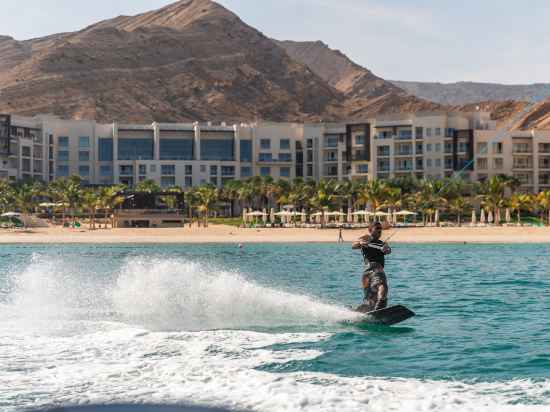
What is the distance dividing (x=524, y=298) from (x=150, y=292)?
12.7m

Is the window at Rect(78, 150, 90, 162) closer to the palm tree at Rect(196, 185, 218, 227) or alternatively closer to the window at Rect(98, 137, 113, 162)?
the window at Rect(98, 137, 113, 162)

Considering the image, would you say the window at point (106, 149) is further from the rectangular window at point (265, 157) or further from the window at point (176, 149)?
the rectangular window at point (265, 157)

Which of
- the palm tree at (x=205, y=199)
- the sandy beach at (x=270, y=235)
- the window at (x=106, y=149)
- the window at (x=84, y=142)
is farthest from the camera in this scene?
the window at (x=106, y=149)

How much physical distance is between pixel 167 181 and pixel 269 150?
1914 centimetres

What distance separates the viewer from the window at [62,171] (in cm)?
14638

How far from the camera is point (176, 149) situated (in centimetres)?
14838

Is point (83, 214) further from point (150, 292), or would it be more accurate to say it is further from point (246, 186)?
point (150, 292)

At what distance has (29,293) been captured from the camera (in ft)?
87.8

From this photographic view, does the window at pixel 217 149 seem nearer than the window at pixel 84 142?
No

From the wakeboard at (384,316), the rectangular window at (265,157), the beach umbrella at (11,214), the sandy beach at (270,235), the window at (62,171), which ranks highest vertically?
the rectangular window at (265,157)

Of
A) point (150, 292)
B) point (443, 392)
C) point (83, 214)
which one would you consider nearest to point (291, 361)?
point (443, 392)

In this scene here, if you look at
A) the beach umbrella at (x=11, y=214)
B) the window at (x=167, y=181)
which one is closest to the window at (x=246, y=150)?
the window at (x=167, y=181)

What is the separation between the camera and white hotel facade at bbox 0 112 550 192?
5418 inches

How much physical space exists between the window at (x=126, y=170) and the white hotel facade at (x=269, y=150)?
0.23 m
